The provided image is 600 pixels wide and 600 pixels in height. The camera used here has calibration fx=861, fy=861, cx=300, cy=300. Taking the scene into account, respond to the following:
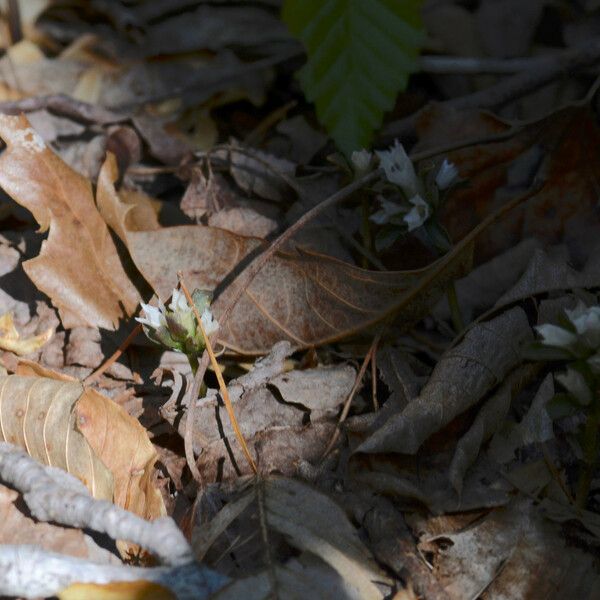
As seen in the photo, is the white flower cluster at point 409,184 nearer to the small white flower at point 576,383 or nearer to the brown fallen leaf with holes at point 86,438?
the small white flower at point 576,383

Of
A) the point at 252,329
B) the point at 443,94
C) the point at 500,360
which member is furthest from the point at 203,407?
the point at 443,94

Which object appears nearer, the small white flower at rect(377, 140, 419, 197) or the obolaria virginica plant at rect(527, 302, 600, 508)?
the obolaria virginica plant at rect(527, 302, 600, 508)

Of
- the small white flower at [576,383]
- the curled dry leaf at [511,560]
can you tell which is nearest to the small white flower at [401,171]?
the small white flower at [576,383]

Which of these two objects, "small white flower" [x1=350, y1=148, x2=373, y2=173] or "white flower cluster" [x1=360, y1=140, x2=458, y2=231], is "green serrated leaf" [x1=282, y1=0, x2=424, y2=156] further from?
"white flower cluster" [x1=360, y1=140, x2=458, y2=231]

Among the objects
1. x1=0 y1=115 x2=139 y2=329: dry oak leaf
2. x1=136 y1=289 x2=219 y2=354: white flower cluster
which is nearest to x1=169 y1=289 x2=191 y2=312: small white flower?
x1=136 y1=289 x2=219 y2=354: white flower cluster

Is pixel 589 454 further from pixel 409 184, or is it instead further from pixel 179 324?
pixel 179 324

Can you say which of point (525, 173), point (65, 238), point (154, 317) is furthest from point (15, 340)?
point (525, 173)
